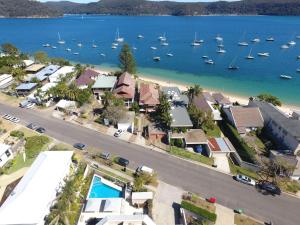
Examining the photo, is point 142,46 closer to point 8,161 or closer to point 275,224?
point 8,161

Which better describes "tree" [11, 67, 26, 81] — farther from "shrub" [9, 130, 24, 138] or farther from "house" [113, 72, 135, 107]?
"house" [113, 72, 135, 107]

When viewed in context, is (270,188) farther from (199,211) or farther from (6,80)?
(6,80)

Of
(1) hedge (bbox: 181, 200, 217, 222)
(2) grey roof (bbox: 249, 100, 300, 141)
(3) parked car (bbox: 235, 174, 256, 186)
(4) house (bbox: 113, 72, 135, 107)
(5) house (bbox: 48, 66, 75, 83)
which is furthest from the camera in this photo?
(5) house (bbox: 48, 66, 75, 83)

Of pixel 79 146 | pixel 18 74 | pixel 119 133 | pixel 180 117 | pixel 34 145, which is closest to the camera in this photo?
pixel 34 145

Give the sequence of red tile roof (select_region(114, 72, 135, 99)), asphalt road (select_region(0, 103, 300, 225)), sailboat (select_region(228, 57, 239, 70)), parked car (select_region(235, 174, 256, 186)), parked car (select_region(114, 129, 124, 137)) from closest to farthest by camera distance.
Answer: asphalt road (select_region(0, 103, 300, 225)), parked car (select_region(235, 174, 256, 186)), parked car (select_region(114, 129, 124, 137)), red tile roof (select_region(114, 72, 135, 99)), sailboat (select_region(228, 57, 239, 70))

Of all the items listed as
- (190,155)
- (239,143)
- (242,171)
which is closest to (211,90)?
(239,143)

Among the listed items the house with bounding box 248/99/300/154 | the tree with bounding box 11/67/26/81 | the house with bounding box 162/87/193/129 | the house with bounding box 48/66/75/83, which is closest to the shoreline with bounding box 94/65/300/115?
the house with bounding box 248/99/300/154

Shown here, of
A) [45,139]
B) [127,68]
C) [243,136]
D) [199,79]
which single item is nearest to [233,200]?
[243,136]

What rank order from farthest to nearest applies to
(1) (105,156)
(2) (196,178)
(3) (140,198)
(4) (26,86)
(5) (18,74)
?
1. (5) (18,74)
2. (4) (26,86)
3. (1) (105,156)
4. (2) (196,178)
5. (3) (140,198)
